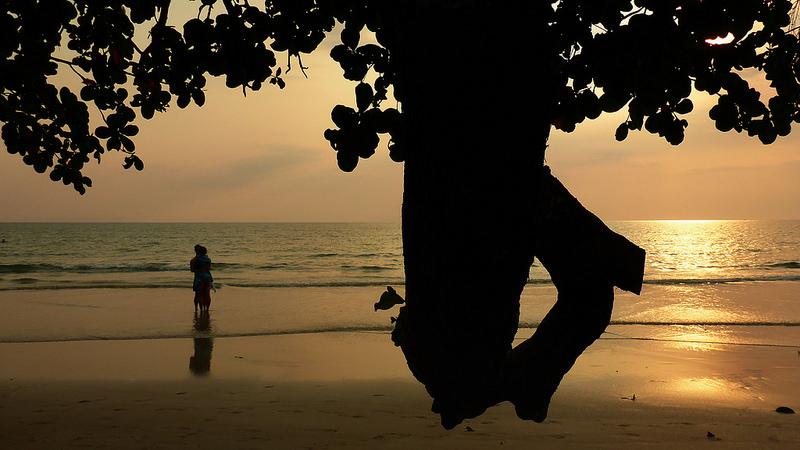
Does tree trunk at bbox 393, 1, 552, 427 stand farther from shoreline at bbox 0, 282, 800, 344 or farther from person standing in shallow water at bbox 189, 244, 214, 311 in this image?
person standing in shallow water at bbox 189, 244, 214, 311

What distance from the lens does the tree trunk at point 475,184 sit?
2.06m

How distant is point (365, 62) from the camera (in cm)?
347

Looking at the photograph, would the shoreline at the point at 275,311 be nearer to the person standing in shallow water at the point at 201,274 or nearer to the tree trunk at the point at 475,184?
the person standing in shallow water at the point at 201,274

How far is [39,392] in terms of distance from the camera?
33.8 ft

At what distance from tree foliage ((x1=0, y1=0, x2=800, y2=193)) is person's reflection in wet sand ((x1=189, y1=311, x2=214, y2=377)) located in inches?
290

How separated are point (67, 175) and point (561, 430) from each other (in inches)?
234

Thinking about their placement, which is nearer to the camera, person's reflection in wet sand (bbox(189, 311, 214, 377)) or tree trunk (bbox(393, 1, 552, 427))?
tree trunk (bbox(393, 1, 552, 427))

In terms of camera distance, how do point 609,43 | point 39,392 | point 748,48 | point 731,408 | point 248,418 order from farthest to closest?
point 39,392 → point 731,408 → point 248,418 → point 748,48 → point 609,43

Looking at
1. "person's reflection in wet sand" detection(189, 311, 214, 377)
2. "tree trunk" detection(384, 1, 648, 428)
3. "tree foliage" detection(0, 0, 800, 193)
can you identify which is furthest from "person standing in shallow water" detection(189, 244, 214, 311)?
"tree trunk" detection(384, 1, 648, 428)

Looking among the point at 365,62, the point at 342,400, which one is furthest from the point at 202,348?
the point at 365,62

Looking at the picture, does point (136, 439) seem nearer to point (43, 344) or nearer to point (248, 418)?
point (248, 418)

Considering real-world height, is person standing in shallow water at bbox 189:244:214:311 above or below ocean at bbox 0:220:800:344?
above

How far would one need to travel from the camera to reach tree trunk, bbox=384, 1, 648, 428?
81.2 inches

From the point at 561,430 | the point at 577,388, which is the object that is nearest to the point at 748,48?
the point at 561,430
